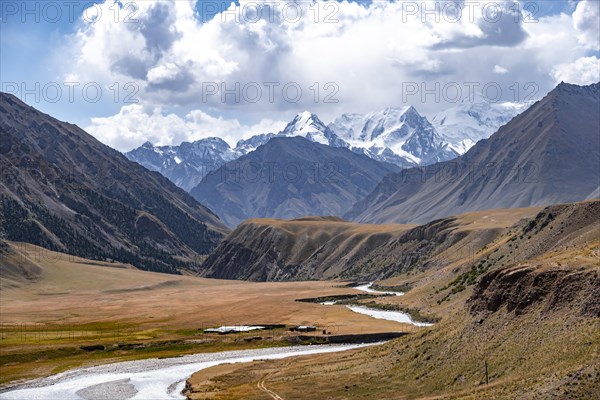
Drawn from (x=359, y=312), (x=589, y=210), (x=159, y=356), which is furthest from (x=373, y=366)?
(x=359, y=312)

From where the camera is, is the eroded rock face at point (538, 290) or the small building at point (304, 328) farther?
the small building at point (304, 328)

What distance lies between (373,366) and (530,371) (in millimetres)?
26043

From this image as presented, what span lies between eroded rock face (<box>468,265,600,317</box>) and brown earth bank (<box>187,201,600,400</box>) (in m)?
0.10

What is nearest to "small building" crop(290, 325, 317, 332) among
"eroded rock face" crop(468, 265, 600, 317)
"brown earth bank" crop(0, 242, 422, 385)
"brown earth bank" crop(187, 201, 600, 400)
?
"brown earth bank" crop(0, 242, 422, 385)

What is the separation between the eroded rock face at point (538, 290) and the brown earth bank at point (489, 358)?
4.0 inches

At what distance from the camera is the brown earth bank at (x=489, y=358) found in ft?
174

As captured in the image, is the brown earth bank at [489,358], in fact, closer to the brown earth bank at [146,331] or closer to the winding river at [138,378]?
the winding river at [138,378]

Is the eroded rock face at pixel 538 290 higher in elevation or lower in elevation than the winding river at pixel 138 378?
higher

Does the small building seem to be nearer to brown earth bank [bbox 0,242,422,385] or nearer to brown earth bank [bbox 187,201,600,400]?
brown earth bank [bbox 0,242,422,385]

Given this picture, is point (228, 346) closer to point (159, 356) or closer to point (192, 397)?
point (159, 356)

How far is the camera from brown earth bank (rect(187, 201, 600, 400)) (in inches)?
2083

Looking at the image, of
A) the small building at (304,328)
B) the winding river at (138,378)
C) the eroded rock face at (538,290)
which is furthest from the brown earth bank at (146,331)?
the eroded rock face at (538,290)

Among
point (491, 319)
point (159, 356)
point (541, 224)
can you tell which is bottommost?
point (159, 356)

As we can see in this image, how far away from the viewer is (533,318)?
62.5 meters
